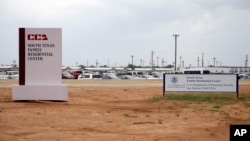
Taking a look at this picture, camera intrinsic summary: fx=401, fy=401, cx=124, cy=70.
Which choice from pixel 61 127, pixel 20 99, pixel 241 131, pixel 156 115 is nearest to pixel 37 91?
pixel 20 99

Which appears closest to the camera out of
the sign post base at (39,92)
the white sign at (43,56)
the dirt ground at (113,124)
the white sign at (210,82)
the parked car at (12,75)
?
the dirt ground at (113,124)

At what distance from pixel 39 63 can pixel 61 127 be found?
31.3 feet

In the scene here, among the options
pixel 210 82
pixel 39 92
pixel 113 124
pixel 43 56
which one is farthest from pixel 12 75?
pixel 113 124

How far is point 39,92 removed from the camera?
68.0ft

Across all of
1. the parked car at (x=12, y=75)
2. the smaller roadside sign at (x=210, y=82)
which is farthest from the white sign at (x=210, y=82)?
the parked car at (x=12, y=75)

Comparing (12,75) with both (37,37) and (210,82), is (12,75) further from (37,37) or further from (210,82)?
(37,37)

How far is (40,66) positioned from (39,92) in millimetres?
1381

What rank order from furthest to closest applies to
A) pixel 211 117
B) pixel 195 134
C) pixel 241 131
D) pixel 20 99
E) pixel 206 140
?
pixel 20 99 < pixel 211 117 < pixel 195 134 < pixel 206 140 < pixel 241 131

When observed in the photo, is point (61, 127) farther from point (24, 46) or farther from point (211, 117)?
point (24, 46)

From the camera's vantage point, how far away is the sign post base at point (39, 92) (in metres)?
20.7

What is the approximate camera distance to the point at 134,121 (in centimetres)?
1360

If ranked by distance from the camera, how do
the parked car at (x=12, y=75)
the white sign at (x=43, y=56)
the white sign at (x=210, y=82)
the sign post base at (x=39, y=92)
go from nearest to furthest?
the sign post base at (x=39, y=92), the white sign at (x=43, y=56), the white sign at (x=210, y=82), the parked car at (x=12, y=75)

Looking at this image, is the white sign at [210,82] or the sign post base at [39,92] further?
the white sign at [210,82]

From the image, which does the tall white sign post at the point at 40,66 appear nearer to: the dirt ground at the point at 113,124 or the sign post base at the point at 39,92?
the sign post base at the point at 39,92
